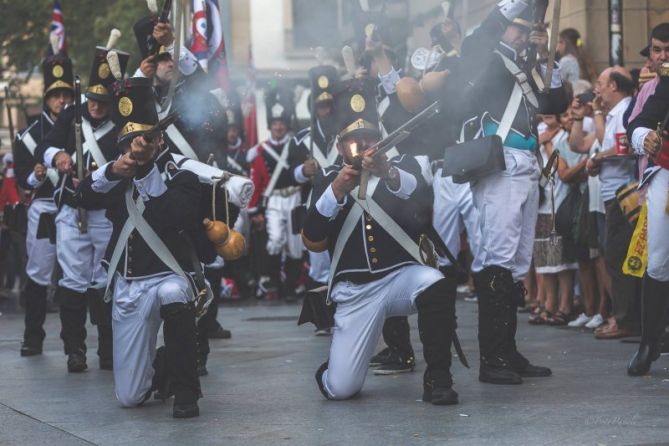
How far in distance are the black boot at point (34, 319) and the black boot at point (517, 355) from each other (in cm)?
395

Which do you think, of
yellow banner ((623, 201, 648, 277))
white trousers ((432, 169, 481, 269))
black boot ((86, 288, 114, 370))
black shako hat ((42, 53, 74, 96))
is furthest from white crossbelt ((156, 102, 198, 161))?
white trousers ((432, 169, 481, 269))

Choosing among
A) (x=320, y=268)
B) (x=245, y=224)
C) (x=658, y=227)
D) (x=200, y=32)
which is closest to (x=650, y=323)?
(x=658, y=227)

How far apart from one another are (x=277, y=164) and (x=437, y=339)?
889 cm

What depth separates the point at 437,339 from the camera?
7125 millimetres

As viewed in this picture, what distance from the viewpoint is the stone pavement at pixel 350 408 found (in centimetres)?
636

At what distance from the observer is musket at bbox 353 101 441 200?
22.9 feet

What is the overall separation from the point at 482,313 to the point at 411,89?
162 centimetres

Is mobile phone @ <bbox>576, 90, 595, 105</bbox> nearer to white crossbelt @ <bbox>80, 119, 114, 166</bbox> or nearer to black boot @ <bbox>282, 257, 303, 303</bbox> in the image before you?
white crossbelt @ <bbox>80, 119, 114, 166</bbox>

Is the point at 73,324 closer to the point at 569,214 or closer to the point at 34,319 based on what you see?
the point at 34,319

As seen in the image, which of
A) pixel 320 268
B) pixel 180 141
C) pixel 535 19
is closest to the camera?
pixel 535 19

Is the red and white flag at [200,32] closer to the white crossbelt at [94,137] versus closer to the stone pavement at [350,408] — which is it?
the white crossbelt at [94,137]

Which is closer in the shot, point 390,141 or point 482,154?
point 390,141

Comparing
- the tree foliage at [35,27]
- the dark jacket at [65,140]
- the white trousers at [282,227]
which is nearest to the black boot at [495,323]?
the dark jacket at [65,140]

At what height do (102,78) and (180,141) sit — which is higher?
(102,78)
